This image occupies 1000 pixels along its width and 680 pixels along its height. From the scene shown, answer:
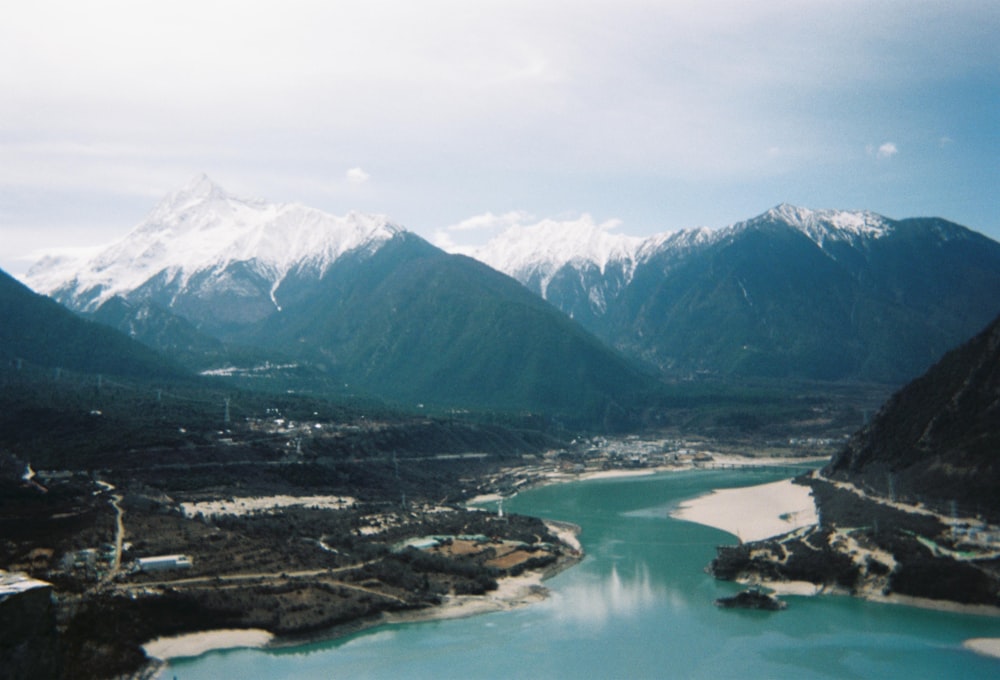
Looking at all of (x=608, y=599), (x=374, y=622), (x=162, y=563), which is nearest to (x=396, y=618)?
(x=374, y=622)

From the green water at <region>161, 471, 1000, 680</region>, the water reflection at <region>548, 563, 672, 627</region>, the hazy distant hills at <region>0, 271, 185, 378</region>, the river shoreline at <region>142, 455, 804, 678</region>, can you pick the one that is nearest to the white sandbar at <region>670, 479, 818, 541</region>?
the river shoreline at <region>142, 455, 804, 678</region>

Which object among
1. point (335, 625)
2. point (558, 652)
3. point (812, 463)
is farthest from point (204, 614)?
point (812, 463)

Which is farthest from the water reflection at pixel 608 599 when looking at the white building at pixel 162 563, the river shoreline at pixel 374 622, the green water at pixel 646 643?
the white building at pixel 162 563

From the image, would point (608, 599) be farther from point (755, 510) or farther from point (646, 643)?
A: point (755, 510)

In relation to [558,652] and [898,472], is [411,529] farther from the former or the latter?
[898,472]

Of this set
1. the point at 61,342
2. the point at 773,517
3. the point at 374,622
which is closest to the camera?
the point at 374,622

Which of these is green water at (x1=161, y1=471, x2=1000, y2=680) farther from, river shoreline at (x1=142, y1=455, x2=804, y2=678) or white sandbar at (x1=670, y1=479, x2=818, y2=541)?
white sandbar at (x1=670, y1=479, x2=818, y2=541)
